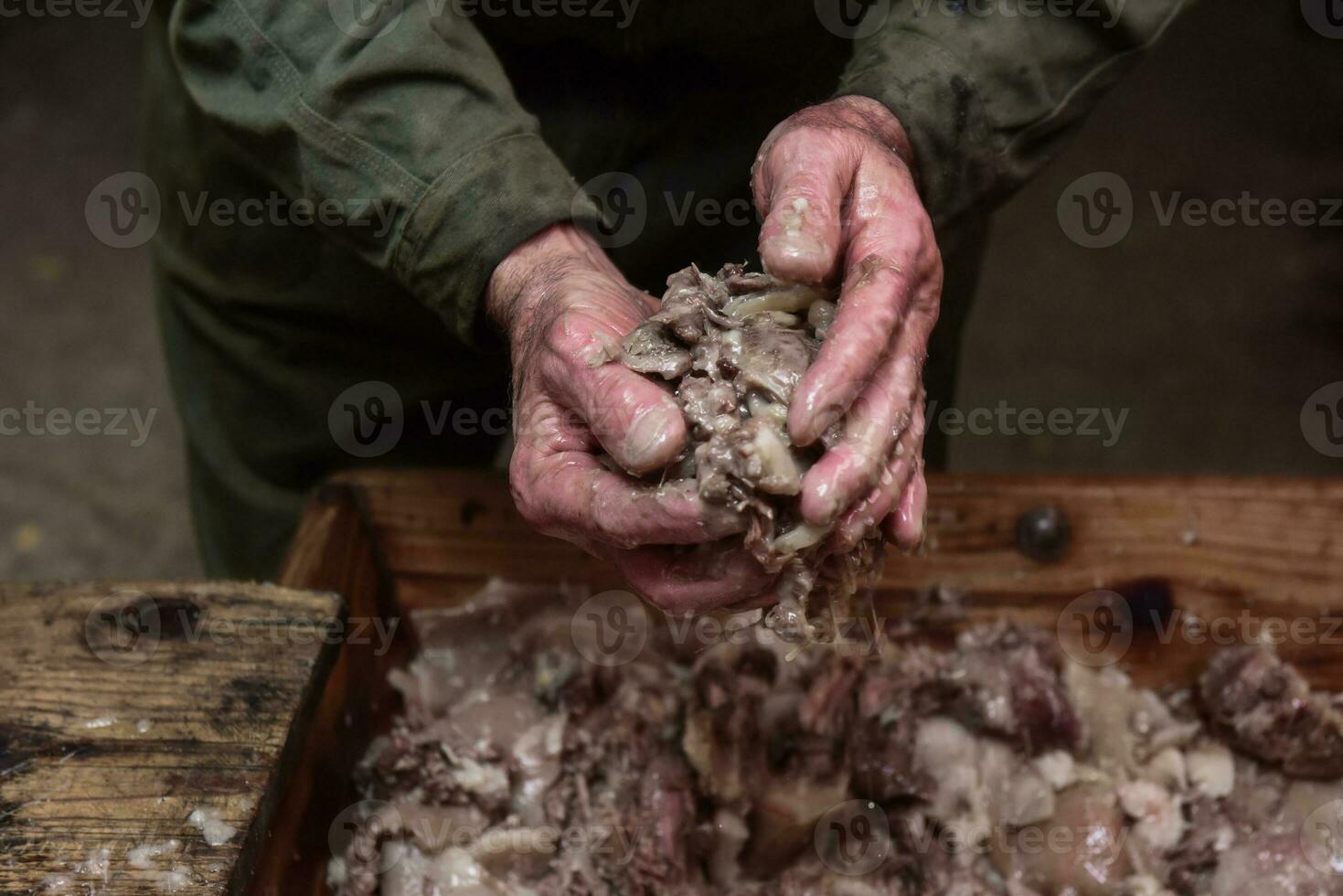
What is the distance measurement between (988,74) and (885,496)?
25.9 inches

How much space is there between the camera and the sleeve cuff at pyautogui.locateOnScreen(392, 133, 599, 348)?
4.17ft

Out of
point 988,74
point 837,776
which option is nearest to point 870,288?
point 988,74

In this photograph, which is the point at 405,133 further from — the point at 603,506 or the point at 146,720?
the point at 146,720

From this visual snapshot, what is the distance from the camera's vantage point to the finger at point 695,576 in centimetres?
107

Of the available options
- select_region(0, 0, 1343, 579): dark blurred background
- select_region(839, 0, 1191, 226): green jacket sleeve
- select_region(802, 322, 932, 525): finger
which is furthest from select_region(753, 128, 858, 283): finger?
select_region(0, 0, 1343, 579): dark blurred background

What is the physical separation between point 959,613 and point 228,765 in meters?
1.02

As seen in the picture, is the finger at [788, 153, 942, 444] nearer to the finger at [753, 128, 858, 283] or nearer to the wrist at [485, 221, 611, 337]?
the finger at [753, 128, 858, 283]

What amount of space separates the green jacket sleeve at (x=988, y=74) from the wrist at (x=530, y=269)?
0.41 m

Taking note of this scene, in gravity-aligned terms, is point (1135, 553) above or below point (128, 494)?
below

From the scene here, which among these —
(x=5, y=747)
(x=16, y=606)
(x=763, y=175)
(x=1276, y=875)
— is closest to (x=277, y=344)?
(x=16, y=606)

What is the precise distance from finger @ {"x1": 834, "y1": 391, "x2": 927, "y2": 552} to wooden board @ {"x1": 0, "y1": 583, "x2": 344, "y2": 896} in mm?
630

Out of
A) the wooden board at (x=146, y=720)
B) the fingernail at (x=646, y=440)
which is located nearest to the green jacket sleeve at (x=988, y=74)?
the fingernail at (x=646, y=440)

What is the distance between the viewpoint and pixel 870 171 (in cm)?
121

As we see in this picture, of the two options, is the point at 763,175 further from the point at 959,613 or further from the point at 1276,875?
the point at 1276,875
